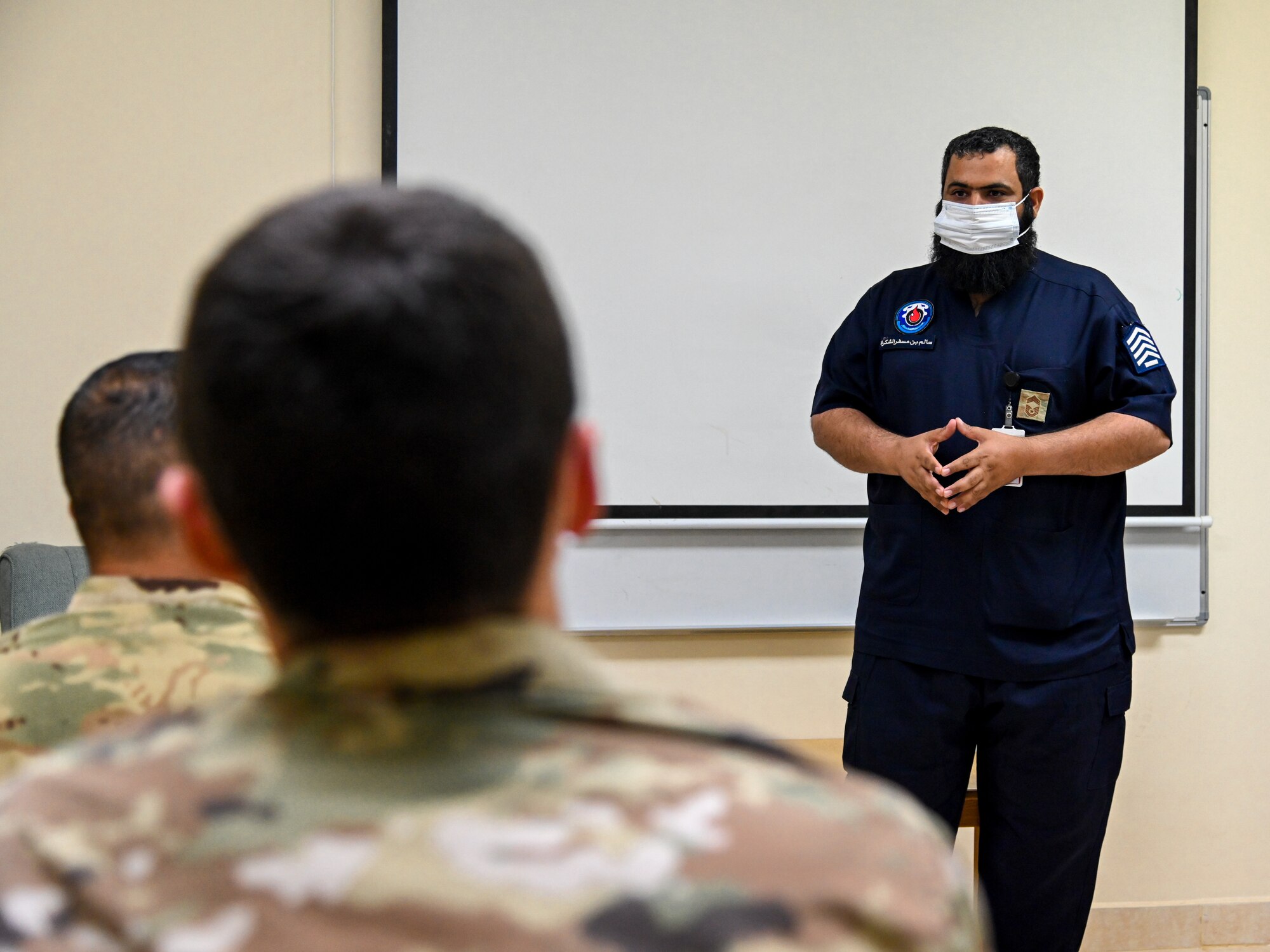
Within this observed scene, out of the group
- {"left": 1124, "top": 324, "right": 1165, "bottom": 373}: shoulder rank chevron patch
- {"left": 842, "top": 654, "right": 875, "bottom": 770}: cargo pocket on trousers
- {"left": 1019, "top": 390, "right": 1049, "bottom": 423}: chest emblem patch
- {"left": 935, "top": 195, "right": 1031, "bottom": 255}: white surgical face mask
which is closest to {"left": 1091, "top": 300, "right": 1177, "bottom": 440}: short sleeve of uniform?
{"left": 1124, "top": 324, "right": 1165, "bottom": 373}: shoulder rank chevron patch

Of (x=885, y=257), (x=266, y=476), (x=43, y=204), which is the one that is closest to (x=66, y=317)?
(x=43, y=204)

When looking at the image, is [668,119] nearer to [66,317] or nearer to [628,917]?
[66,317]

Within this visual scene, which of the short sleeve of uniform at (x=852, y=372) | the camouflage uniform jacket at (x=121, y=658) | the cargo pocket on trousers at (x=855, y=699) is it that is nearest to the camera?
the camouflage uniform jacket at (x=121, y=658)

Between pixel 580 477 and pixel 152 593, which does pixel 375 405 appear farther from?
pixel 152 593

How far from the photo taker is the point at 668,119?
9.02ft

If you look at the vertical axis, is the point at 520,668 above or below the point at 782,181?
below

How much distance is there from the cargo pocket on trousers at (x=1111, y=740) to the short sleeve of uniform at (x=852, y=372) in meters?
0.70

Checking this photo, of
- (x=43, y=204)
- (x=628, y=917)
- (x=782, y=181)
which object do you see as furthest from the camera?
(x=782, y=181)

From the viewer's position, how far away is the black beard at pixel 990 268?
2.21 metres

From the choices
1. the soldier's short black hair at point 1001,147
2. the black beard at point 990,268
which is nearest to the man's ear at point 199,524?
the black beard at point 990,268

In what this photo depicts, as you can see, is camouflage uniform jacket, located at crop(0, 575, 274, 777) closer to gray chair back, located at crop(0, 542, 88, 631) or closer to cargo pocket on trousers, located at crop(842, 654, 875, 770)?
gray chair back, located at crop(0, 542, 88, 631)

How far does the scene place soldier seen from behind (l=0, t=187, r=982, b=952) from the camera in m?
0.45

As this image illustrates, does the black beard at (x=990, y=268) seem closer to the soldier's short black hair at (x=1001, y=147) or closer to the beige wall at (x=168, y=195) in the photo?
the soldier's short black hair at (x=1001, y=147)

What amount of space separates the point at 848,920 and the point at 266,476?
0.31 m
